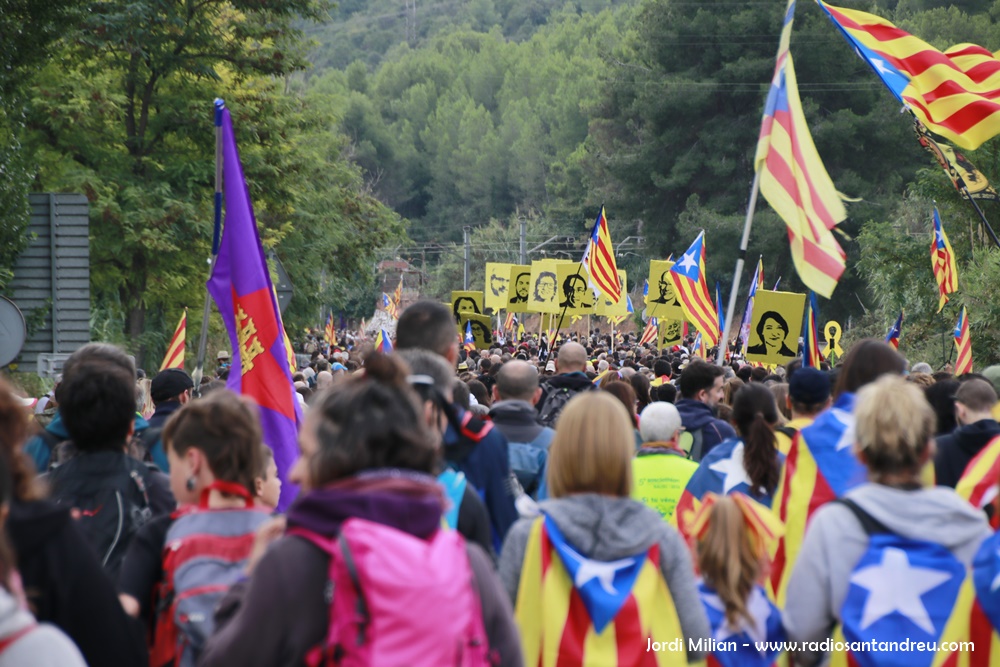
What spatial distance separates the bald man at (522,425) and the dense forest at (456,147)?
10.5 ft

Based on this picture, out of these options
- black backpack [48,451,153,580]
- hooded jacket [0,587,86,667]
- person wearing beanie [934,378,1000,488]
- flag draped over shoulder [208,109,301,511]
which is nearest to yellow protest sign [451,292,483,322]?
flag draped over shoulder [208,109,301,511]

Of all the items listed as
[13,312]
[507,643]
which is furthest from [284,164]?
[507,643]

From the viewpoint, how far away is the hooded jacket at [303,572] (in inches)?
104

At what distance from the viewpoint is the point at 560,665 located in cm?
391

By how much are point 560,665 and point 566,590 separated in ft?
0.77

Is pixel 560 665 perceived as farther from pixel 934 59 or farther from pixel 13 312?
pixel 934 59

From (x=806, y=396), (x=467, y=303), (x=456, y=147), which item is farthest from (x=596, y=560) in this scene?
(x=456, y=147)

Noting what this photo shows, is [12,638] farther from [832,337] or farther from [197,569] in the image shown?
[832,337]

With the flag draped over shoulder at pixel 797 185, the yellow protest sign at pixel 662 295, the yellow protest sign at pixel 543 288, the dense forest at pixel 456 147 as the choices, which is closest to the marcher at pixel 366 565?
the flag draped over shoulder at pixel 797 185

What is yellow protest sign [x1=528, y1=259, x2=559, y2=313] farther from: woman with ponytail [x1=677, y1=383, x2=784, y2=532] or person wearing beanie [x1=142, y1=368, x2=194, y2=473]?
woman with ponytail [x1=677, y1=383, x2=784, y2=532]

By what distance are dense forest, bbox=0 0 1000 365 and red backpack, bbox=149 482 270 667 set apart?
5898 mm

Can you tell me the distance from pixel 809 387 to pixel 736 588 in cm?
212

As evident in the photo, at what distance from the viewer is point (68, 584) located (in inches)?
117

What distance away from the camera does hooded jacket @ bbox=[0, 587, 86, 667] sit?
2.39 metres
